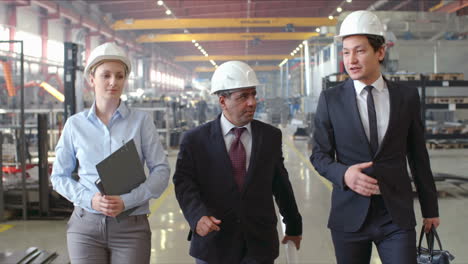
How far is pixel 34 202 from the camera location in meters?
6.89

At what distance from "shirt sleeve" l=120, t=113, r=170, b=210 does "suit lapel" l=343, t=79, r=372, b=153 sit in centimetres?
94

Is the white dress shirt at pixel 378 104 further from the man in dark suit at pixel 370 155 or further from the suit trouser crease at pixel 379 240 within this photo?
the suit trouser crease at pixel 379 240

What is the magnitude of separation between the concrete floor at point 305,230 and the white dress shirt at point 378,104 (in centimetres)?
256

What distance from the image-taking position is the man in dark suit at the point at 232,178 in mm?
2344

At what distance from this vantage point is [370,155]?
7.63 ft

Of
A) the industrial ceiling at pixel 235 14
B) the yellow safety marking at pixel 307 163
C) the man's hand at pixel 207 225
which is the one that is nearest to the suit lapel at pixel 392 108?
the man's hand at pixel 207 225

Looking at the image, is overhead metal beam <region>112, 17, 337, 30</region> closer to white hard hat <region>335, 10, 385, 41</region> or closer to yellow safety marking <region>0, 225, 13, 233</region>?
yellow safety marking <region>0, 225, 13, 233</region>

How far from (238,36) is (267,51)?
420 inches

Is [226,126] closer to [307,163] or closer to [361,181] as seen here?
[361,181]

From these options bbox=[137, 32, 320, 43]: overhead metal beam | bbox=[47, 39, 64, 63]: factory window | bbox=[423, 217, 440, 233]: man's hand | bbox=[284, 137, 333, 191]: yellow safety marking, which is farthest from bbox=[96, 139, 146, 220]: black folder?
bbox=[137, 32, 320, 43]: overhead metal beam

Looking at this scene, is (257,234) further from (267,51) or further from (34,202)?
(267,51)

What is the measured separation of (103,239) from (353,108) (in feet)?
4.31

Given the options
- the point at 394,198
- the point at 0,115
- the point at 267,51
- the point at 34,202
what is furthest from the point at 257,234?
the point at 267,51

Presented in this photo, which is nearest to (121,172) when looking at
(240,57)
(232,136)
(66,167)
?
(66,167)
